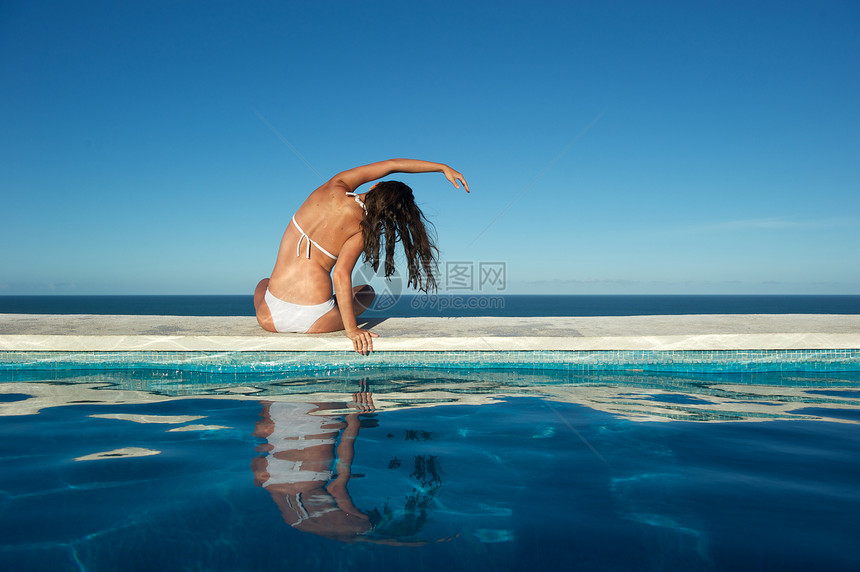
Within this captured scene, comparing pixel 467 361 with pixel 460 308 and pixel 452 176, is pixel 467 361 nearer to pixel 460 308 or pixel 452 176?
pixel 452 176

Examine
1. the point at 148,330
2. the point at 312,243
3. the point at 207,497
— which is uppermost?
the point at 312,243

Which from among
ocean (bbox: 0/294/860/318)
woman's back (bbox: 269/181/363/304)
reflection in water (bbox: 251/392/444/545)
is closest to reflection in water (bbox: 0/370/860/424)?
reflection in water (bbox: 251/392/444/545)

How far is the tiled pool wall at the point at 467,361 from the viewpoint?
474 cm

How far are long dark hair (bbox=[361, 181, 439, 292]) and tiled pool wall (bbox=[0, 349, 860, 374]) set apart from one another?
41.8 inches

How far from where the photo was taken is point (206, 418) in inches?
127

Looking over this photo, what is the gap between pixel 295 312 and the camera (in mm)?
4793

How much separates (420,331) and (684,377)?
9.01 ft

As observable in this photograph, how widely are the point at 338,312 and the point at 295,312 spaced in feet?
1.46

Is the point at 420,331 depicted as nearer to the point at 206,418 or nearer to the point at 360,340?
the point at 360,340

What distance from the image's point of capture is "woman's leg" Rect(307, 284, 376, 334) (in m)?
4.92

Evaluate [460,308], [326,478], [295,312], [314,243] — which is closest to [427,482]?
[326,478]

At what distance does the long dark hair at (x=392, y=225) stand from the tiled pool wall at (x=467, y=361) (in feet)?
3.49

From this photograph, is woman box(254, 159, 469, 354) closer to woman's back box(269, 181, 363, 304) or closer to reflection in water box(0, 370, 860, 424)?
woman's back box(269, 181, 363, 304)

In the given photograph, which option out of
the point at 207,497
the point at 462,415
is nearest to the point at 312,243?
the point at 462,415
